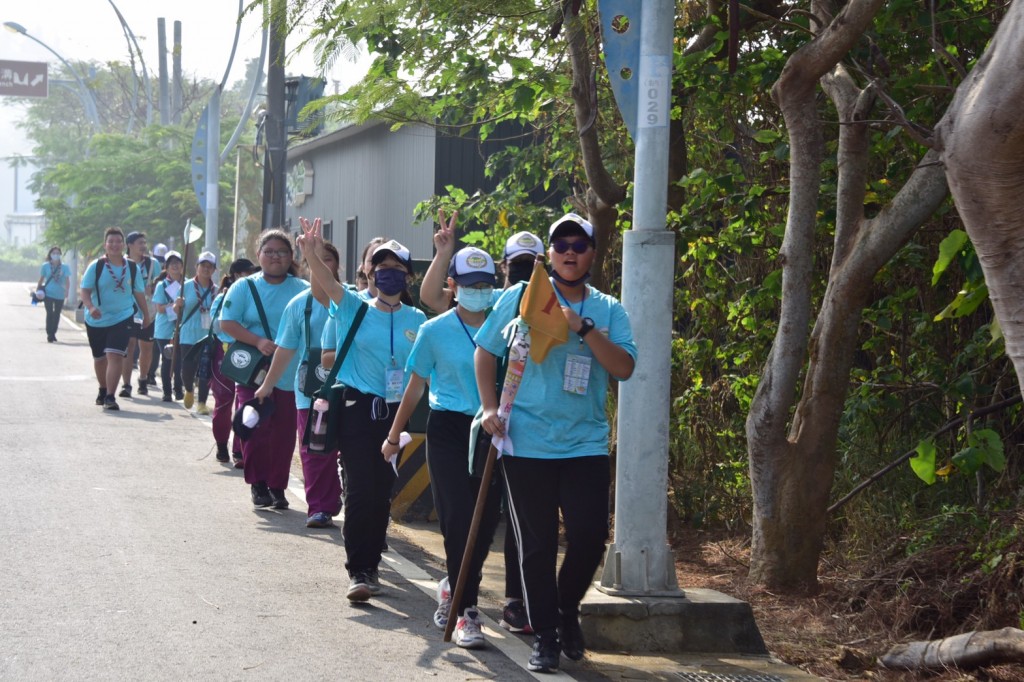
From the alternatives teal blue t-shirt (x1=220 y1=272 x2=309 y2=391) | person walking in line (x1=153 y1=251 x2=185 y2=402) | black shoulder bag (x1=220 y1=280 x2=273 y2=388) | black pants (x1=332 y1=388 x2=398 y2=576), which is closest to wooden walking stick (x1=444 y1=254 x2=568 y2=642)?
black pants (x1=332 y1=388 x2=398 y2=576)

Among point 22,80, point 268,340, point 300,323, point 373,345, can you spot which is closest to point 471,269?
point 373,345

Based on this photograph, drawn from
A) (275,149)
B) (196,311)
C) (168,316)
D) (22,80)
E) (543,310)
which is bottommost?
(168,316)

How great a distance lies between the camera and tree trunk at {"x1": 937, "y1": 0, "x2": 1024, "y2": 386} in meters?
4.81

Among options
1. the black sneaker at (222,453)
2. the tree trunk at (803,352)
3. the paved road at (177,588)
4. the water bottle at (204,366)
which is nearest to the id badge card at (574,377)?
the paved road at (177,588)

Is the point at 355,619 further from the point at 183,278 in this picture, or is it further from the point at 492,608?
the point at 183,278

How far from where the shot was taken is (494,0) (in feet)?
29.2

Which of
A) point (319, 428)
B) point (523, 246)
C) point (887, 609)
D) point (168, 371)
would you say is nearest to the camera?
point (523, 246)

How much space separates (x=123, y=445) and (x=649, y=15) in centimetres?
795

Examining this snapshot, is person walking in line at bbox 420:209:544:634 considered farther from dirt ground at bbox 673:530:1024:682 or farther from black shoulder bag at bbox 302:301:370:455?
dirt ground at bbox 673:530:1024:682

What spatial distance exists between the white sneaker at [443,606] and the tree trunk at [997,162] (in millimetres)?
2954

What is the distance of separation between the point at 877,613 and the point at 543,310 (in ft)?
8.50

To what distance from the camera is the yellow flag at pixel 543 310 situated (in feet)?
19.3

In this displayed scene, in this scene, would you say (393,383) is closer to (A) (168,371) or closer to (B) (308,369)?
(B) (308,369)

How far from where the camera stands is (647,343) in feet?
22.4
